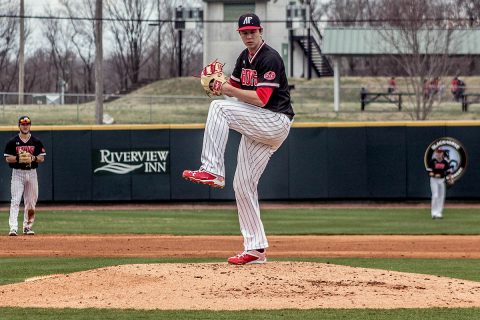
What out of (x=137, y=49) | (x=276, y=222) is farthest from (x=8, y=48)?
(x=276, y=222)

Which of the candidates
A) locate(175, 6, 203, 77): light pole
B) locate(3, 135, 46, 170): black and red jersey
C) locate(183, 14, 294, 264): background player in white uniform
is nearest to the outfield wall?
locate(3, 135, 46, 170): black and red jersey

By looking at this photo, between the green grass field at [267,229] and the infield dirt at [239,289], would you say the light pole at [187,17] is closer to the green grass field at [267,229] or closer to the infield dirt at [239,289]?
the green grass field at [267,229]

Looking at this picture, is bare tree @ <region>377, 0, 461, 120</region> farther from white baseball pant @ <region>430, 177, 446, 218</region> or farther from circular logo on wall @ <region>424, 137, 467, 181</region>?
white baseball pant @ <region>430, 177, 446, 218</region>

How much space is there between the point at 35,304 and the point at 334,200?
1892cm

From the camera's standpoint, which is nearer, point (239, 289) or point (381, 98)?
point (239, 289)

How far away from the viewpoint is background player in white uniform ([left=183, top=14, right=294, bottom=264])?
340 inches

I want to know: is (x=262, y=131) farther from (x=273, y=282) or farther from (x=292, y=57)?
(x=292, y=57)

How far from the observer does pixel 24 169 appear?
17375 millimetres

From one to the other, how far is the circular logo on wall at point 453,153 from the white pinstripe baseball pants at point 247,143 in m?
17.6

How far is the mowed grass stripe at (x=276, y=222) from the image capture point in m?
19.4

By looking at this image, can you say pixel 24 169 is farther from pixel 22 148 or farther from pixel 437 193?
pixel 437 193

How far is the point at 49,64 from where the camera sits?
64.0m

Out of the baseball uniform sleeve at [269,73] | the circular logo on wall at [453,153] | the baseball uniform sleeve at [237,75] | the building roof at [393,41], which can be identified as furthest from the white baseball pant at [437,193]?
the building roof at [393,41]

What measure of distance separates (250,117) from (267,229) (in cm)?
1133
